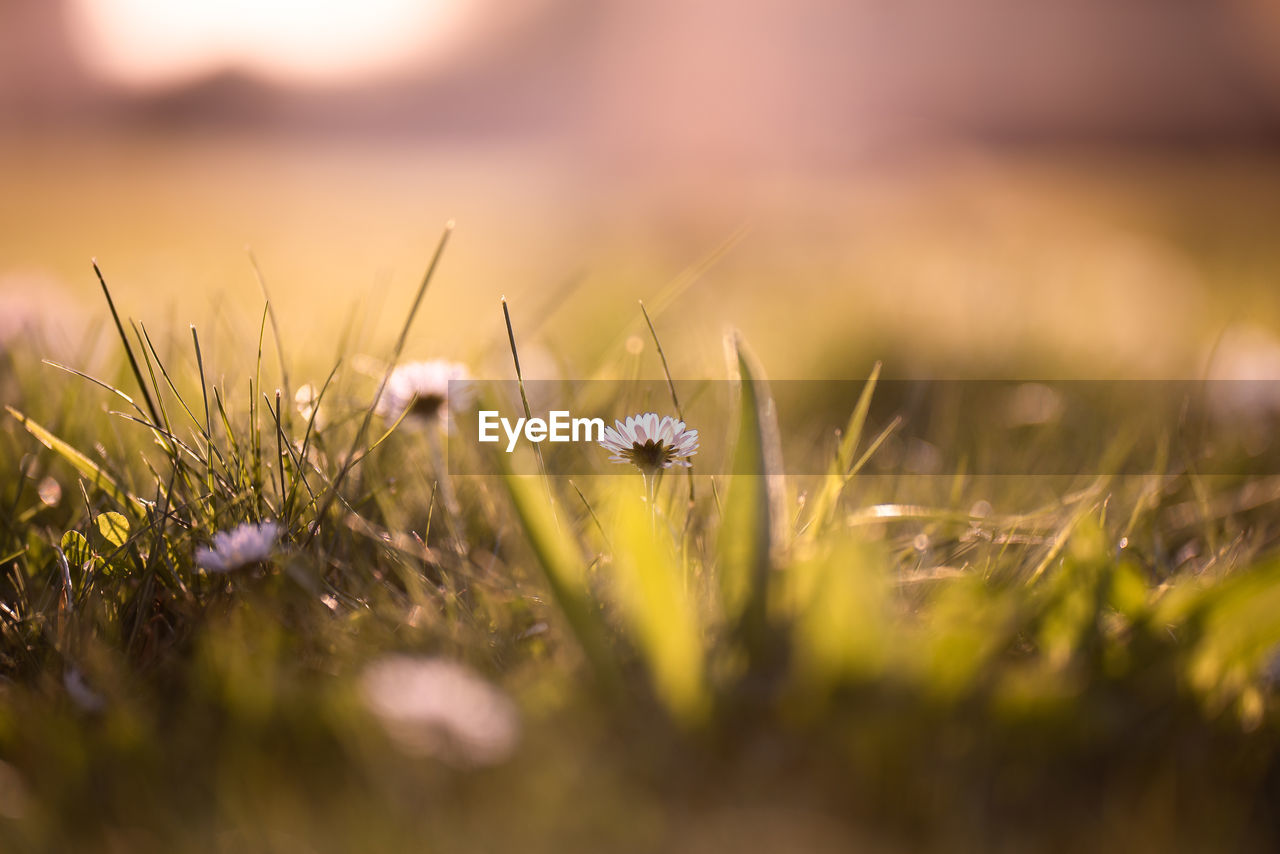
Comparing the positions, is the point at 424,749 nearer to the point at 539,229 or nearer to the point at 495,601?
the point at 495,601

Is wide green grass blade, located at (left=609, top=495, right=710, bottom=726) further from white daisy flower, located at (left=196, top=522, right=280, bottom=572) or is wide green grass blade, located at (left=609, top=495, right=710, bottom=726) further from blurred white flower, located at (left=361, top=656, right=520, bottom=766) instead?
white daisy flower, located at (left=196, top=522, right=280, bottom=572)

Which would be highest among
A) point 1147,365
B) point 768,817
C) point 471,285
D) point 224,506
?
point 471,285

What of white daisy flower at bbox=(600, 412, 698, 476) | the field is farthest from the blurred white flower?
white daisy flower at bbox=(600, 412, 698, 476)

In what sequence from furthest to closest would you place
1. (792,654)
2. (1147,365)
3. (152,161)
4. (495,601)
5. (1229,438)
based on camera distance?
1. (152,161)
2. (1147,365)
3. (1229,438)
4. (495,601)
5. (792,654)

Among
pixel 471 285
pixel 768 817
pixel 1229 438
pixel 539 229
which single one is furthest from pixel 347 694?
pixel 539 229

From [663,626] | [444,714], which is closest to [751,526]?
[663,626]

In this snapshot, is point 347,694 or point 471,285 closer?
point 347,694

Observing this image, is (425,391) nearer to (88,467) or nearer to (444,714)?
(88,467)
